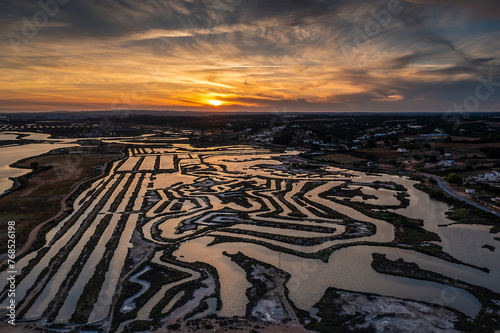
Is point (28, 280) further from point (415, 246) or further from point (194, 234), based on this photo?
point (415, 246)

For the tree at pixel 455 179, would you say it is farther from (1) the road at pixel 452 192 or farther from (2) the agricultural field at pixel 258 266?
(2) the agricultural field at pixel 258 266

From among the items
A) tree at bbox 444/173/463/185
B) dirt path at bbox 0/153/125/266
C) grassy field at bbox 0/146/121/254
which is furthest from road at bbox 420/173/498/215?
grassy field at bbox 0/146/121/254

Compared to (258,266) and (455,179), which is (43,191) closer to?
(258,266)

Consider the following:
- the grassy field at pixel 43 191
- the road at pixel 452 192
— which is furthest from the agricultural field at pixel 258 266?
the road at pixel 452 192

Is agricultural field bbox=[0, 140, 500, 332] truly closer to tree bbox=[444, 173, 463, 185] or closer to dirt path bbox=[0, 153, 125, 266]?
dirt path bbox=[0, 153, 125, 266]

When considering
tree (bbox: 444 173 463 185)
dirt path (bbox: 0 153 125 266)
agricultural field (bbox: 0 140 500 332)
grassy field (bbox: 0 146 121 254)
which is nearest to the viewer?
agricultural field (bbox: 0 140 500 332)

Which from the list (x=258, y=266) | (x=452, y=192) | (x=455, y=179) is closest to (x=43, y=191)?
(x=258, y=266)

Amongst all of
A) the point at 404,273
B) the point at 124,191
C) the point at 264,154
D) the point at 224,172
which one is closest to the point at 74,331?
the point at 404,273
